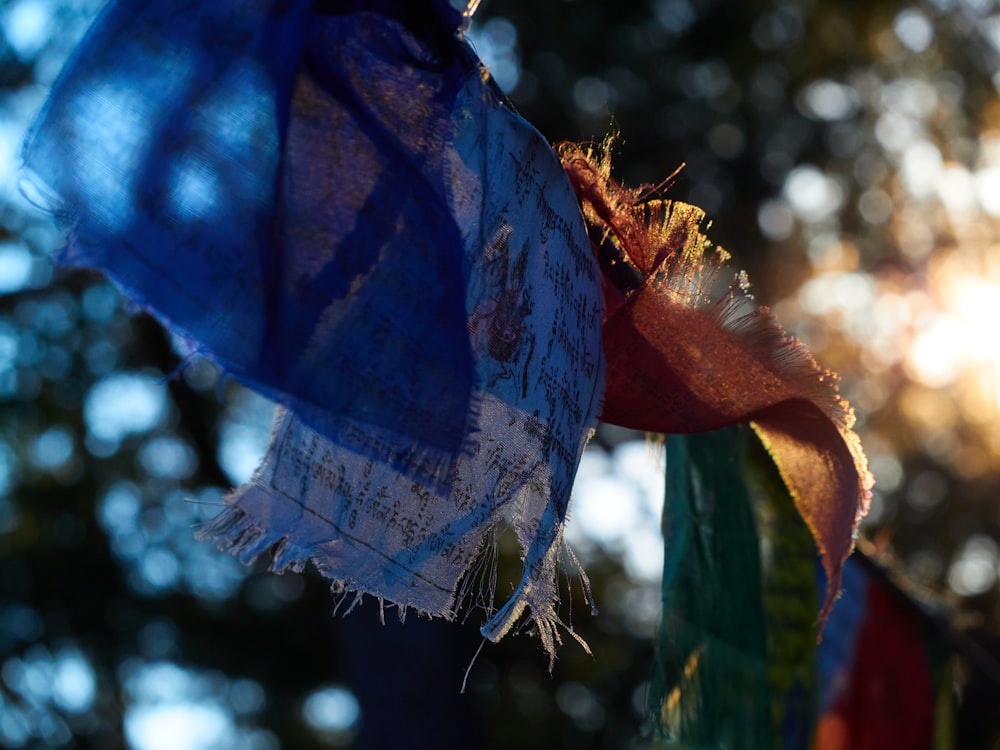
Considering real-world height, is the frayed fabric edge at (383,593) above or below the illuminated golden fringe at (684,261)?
below

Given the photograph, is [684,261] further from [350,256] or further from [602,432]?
[602,432]

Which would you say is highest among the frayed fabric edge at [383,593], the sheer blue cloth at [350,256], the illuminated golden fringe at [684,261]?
the illuminated golden fringe at [684,261]

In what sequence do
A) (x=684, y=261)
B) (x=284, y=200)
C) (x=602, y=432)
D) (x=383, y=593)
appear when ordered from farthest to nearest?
(x=602, y=432) → (x=684, y=261) → (x=383, y=593) → (x=284, y=200)

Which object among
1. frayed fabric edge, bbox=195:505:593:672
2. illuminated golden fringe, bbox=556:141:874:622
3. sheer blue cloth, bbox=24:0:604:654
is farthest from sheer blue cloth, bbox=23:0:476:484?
illuminated golden fringe, bbox=556:141:874:622

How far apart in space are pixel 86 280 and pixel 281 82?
13.5 feet

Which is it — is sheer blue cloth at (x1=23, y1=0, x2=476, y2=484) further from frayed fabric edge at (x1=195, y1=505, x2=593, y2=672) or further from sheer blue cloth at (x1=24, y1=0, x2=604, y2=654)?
frayed fabric edge at (x1=195, y1=505, x2=593, y2=672)

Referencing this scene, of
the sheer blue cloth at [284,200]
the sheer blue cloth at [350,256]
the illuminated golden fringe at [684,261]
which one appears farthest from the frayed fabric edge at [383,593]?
the illuminated golden fringe at [684,261]

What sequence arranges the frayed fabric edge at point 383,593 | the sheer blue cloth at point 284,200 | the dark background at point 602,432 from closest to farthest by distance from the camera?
1. the sheer blue cloth at point 284,200
2. the frayed fabric edge at point 383,593
3. the dark background at point 602,432

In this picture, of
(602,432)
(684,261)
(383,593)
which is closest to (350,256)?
(383,593)

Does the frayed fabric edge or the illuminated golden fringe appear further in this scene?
the illuminated golden fringe

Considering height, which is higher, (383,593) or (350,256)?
(350,256)

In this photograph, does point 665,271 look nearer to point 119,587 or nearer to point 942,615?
point 942,615

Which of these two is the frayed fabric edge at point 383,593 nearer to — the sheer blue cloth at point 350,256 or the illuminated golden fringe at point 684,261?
the sheer blue cloth at point 350,256

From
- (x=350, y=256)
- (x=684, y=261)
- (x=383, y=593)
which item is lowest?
(x=383, y=593)
